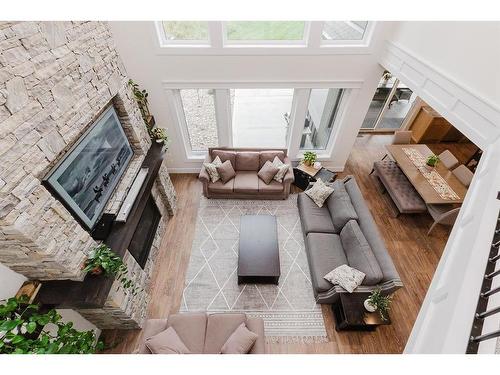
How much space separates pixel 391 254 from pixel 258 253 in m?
2.65

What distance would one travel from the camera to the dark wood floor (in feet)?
10.8

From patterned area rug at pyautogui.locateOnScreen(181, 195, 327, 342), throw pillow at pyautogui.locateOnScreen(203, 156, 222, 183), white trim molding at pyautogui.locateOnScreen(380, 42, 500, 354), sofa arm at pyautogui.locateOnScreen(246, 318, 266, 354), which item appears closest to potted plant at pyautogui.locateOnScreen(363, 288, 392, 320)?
patterned area rug at pyautogui.locateOnScreen(181, 195, 327, 342)

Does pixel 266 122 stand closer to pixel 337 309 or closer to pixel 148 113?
pixel 148 113

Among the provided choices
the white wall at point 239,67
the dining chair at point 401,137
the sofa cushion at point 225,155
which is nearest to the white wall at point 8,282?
the white wall at point 239,67

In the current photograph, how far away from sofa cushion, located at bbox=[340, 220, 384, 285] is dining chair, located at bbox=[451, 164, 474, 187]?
281cm

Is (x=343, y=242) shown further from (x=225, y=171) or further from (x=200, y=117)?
(x=200, y=117)

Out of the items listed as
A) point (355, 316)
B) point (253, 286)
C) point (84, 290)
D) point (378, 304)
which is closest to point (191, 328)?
point (253, 286)

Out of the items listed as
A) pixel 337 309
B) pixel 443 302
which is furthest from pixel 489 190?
pixel 337 309

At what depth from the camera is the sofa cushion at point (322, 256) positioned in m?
3.57

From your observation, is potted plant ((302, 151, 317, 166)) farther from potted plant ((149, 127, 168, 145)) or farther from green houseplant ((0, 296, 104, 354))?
green houseplant ((0, 296, 104, 354))

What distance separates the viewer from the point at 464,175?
15.5 ft

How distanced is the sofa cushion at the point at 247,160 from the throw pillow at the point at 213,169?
464 millimetres
